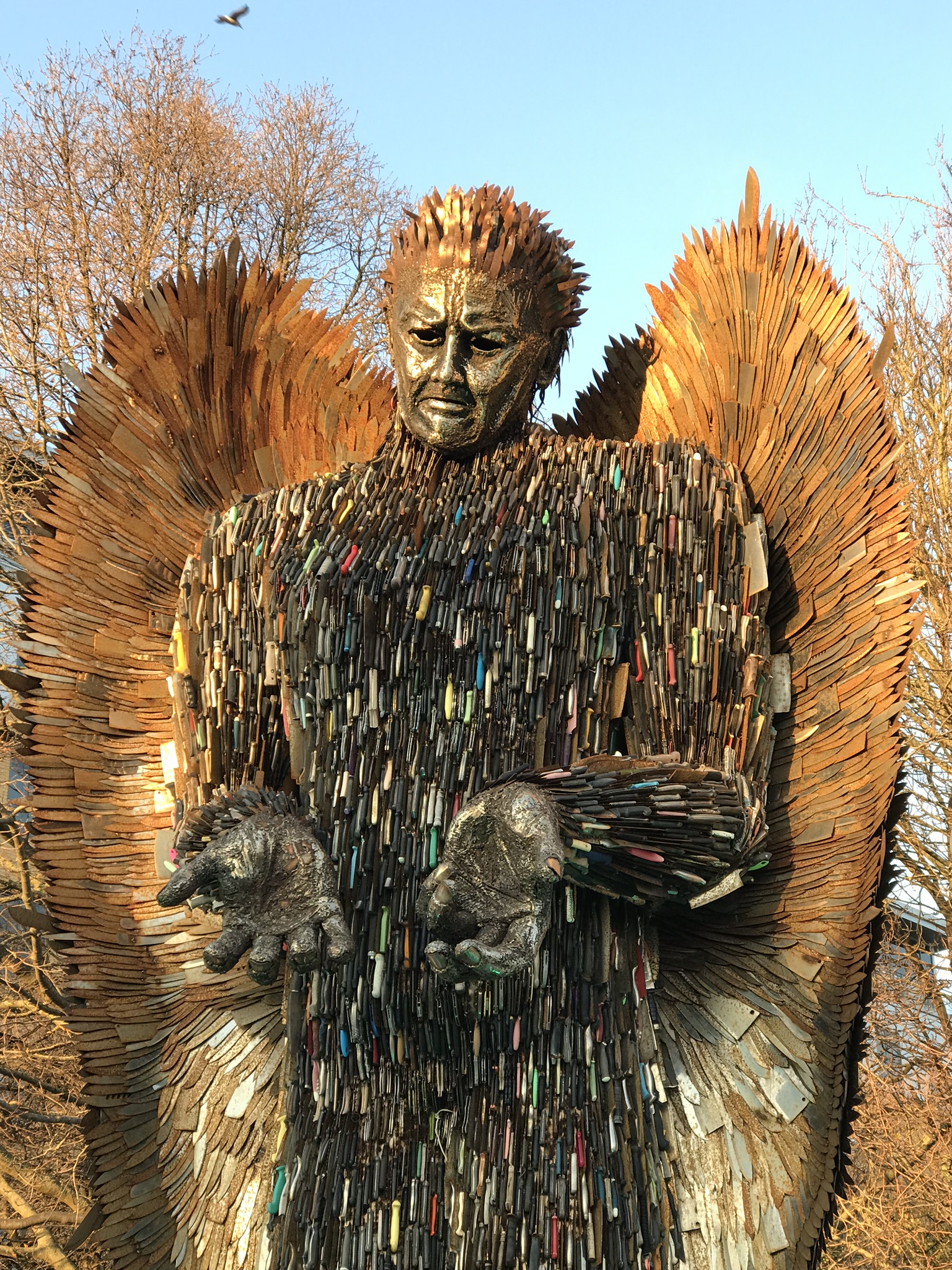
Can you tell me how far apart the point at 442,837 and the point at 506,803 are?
372mm

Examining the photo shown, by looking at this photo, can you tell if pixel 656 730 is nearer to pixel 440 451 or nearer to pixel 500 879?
pixel 500 879

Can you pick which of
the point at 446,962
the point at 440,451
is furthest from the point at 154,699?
the point at 446,962

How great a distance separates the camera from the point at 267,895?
9.46ft

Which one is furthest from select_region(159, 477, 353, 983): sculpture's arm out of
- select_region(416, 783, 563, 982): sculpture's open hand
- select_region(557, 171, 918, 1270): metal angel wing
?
select_region(557, 171, 918, 1270): metal angel wing

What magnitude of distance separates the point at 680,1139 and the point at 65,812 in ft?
5.91

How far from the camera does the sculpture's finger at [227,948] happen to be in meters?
2.73

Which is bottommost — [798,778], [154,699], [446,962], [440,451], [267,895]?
[446,962]

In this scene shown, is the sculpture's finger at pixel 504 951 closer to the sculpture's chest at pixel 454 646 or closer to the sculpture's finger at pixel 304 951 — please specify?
the sculpture's finger at pixel 304 951

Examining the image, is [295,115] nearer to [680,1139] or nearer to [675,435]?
[675,435]

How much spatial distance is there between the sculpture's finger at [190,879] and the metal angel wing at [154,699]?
775 mm

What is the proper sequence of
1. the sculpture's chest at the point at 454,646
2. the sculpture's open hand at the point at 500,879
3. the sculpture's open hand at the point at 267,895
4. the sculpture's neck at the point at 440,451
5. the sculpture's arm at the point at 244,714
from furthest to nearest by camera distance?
the sculpture's neck at the point at 440,451 < the sculpture's chest at the point at 454,646 < the sculpture's arm at the point at 244,714 < the sculpture's open hand at the point at 267,895 < the sculpture's open hand at the point at 500,879

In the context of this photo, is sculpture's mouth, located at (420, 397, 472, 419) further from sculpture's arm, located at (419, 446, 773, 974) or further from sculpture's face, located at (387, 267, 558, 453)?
sculpture's arm, located at (419, 446, 773, 974)

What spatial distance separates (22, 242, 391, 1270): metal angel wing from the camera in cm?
346

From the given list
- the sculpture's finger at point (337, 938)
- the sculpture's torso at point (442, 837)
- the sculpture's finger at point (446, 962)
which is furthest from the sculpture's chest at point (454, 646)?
the sculpture's finger at point (446, 962)
